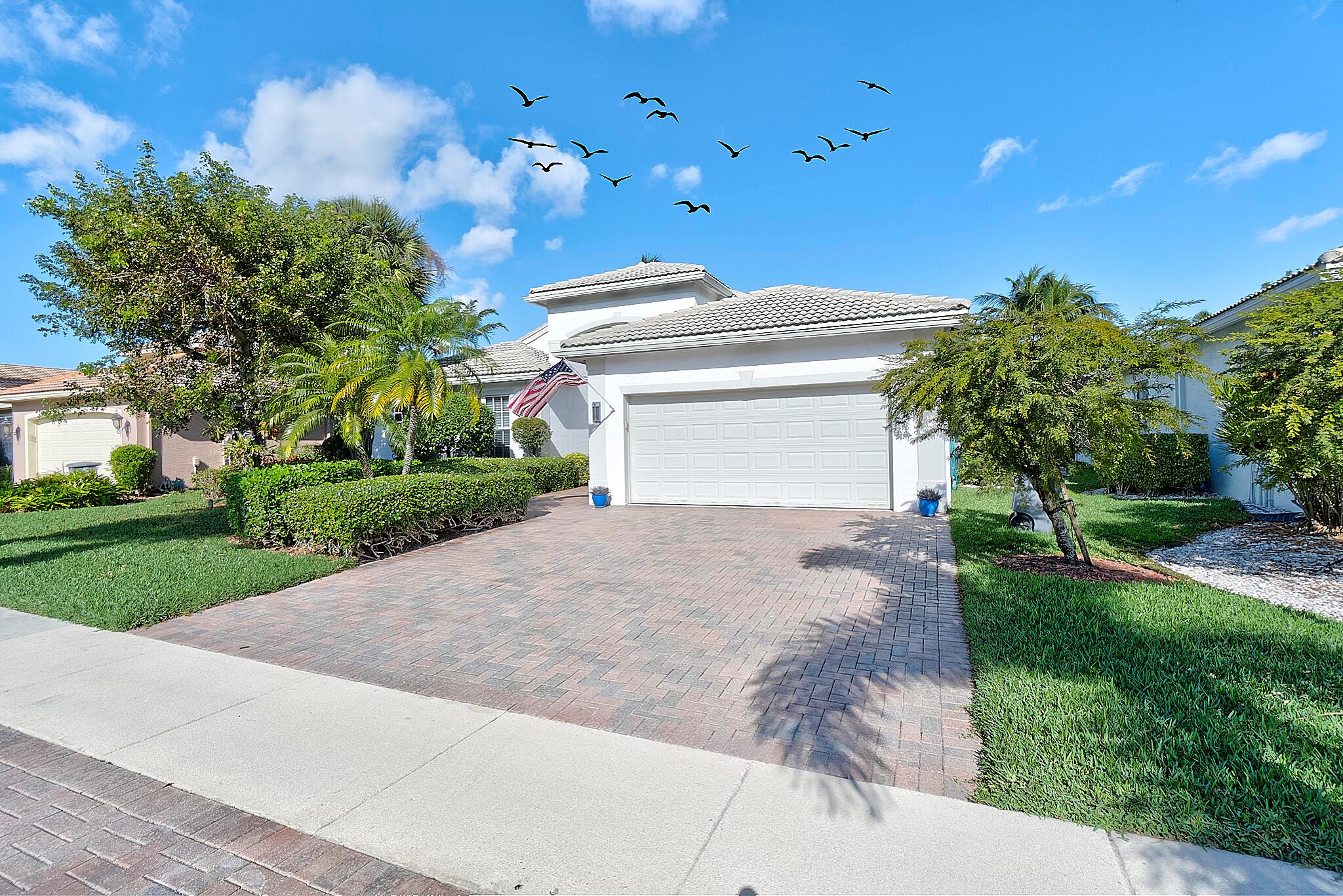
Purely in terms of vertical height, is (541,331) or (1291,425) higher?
(541,331)

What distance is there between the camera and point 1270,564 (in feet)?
24.9

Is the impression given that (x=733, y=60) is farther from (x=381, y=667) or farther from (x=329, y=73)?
(x=381, y=667)

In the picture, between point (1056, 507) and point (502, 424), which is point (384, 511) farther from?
point (502, 424)

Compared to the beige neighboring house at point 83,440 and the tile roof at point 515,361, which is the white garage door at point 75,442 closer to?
the beige neighboring house at point 83,440

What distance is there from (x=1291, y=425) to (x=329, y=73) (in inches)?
630

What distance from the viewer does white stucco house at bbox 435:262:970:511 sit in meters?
11.7

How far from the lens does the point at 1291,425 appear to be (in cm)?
586

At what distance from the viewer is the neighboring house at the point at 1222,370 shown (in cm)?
889

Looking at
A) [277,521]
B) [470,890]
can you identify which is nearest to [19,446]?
[277,521]

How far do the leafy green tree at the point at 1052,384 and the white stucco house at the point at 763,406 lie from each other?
4.51 m

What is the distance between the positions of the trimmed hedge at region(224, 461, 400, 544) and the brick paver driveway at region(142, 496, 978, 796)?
2.13 meters

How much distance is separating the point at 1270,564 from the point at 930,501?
4.53m

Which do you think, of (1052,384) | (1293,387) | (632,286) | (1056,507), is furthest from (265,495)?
(632,286)

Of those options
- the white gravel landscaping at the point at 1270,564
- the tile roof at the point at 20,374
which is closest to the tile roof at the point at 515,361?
the white gravel landscaping at the point at 1270,564
